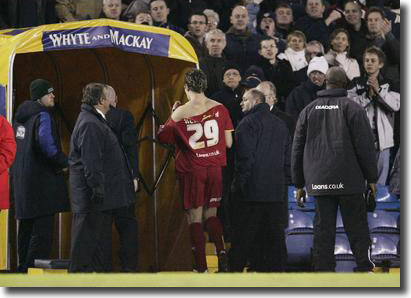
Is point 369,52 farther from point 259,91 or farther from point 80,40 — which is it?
point 80,40

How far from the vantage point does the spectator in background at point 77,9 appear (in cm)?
1259

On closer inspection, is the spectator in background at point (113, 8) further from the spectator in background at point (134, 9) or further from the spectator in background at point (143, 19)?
the spectator in background at point (143, 19)

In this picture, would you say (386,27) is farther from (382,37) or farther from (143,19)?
(143,19)

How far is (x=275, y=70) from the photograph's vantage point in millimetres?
12281

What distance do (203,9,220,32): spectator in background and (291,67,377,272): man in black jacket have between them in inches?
161

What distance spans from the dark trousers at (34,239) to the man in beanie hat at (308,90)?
344 centimetres

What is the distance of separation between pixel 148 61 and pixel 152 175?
1.17 m

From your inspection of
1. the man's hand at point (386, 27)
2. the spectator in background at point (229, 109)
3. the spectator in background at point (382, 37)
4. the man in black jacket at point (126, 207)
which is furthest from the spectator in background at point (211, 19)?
the man in black jacket at point (126, 207)

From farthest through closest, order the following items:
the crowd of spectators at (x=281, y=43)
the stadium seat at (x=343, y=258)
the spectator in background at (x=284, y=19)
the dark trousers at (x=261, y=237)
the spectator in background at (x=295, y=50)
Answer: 1. the spectator in background at (x=284, y=19)
2. the spectator in background at (x=295, y=50)
3. the crowd of spectators at (x=281, y=43)
4. the stadium seat at (x=343, y=258)
5. the dark trousers at (x=261, y=237)

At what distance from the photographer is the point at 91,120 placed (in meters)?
8.55

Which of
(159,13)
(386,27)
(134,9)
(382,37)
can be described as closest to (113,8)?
(134,9)

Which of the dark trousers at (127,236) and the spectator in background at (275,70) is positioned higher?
the spectator in background at (275,70)

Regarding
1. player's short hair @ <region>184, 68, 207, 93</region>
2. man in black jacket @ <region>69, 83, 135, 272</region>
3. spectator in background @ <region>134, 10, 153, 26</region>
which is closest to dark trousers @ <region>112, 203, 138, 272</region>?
man in black jacket @ <region>69, 83, 135, 272</region>

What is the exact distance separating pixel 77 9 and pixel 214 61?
2246mm
